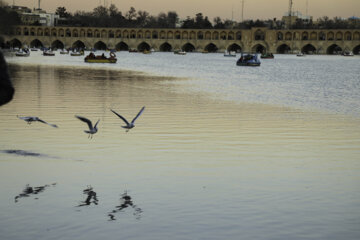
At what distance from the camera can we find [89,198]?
28.0ft

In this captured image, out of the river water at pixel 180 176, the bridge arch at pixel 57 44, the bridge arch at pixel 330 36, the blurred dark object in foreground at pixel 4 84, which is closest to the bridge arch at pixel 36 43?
the bridge arch at pixel 57 44

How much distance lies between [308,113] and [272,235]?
13725 millimetres

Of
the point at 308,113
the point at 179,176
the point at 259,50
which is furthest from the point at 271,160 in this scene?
the point at 259,50

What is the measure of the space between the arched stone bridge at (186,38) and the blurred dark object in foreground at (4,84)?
121 metres

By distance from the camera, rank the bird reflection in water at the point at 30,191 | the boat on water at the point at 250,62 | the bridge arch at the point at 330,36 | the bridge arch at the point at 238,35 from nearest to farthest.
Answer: the bird reflection in water at the point at 30,191 < the boat on water at the point at 250,62 < the bridge arch at the point at 330,36 < the bridge arch at the point at 238,35

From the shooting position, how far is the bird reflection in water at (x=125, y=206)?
7.81 metres

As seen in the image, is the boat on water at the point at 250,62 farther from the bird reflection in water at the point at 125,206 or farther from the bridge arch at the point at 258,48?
the bird reflection in water at the point at 125,206

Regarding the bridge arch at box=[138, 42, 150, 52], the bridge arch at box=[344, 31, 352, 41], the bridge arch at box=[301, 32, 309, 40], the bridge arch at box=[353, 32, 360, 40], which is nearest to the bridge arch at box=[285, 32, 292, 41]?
the bridge arch at box=[301, 32, 309, 40]

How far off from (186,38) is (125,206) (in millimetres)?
128391

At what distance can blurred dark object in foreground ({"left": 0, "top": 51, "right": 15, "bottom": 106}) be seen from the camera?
3607 millimetres

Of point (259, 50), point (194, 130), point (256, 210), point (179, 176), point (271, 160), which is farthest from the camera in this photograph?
point (259, 50)

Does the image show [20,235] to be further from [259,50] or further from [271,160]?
[259,50]

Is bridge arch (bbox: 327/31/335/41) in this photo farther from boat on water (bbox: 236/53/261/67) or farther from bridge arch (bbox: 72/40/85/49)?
boat on water (bbox: 236/53/261/67)

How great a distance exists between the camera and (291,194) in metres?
9.10
